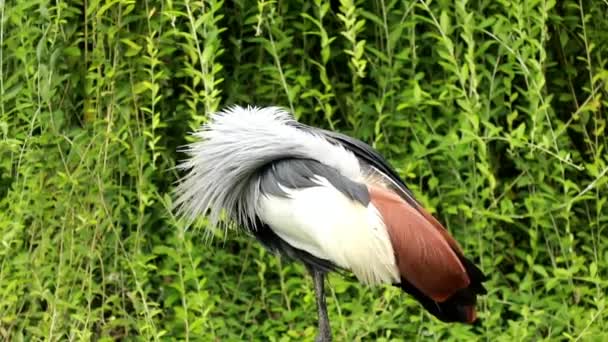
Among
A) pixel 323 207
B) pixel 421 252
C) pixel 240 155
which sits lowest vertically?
pixel 421 252

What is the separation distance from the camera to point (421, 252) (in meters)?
4.13

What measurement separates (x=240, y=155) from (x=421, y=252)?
62 centimetres

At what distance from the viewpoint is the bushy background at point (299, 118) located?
5.01 m

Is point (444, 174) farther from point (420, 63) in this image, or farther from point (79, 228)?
point (79, 228)

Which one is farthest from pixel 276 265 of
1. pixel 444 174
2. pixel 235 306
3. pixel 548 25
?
pixel 548 25

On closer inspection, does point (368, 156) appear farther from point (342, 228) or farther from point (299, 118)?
point (299, 118)

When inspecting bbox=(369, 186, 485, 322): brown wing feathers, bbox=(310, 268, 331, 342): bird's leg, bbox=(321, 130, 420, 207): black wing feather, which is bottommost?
bbox=(310, 268, 331, 342): bird's leg

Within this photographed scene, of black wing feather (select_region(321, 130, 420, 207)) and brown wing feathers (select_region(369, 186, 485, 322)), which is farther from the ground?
black wing feather (select_region(321, 130, 420, 207))

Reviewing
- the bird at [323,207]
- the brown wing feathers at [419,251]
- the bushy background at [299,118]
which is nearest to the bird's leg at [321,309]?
the bird at [323,207]

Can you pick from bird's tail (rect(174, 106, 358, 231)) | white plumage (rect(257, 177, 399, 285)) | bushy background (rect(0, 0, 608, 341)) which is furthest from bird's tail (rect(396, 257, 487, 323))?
bushy background (rect(0, 0, 608, 341))

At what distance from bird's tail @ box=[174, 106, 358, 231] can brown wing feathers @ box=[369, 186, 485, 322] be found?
0.20m

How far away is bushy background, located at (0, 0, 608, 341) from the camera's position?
501 centimetres

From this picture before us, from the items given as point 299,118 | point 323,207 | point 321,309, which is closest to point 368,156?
point 323,207

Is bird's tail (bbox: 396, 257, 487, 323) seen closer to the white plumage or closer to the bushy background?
the white plumage
